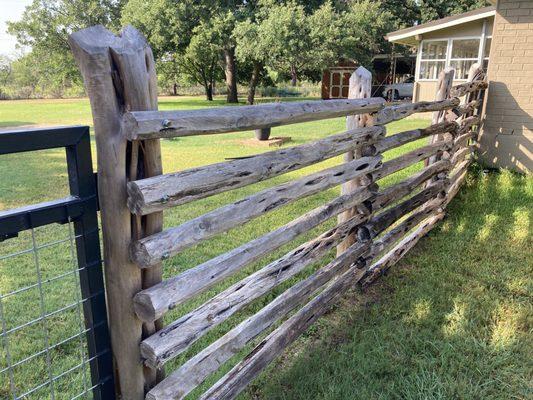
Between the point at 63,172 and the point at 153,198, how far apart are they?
784cm

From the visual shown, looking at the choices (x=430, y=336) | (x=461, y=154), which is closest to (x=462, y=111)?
(x=461, y=154)

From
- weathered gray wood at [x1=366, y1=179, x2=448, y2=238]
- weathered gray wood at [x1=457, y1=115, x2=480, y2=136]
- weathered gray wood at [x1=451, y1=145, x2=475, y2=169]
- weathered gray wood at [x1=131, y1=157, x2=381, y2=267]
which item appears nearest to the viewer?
weathered gray wood at [x1=131, y1=157, x2=381, y2=267]

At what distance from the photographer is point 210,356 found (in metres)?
2.28

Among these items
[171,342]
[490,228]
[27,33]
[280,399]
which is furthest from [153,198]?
[27,33]

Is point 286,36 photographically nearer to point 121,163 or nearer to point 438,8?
point 438,8

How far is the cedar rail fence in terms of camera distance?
1693 millimetres

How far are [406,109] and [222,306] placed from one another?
9.71 ft

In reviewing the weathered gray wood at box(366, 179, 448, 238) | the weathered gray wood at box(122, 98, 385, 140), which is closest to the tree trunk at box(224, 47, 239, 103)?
the weathered gray wood at box(366, 179, 448, 238)

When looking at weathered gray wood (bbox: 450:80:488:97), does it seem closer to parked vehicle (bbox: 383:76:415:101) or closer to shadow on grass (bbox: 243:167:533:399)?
shadow on grass (bbox: 243:167:533:399)

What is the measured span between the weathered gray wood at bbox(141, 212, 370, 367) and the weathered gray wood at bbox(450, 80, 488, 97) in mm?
3557

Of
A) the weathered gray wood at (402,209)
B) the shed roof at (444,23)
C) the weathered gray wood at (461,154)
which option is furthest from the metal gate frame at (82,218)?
the shed roof at (444,23)

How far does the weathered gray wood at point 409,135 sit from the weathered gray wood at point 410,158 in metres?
0.14

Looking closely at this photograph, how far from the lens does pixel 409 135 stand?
4641 millimetres

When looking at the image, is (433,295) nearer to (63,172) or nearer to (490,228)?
(490,228)
